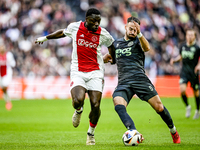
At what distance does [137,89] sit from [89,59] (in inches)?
45.9

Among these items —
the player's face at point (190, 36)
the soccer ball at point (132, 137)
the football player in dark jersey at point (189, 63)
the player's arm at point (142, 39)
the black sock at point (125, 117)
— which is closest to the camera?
the soccer ball at point (132, 137)

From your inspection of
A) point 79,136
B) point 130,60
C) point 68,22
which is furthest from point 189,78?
point 68,22

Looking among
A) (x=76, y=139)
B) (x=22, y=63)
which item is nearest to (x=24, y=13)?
(x=22, y=63)

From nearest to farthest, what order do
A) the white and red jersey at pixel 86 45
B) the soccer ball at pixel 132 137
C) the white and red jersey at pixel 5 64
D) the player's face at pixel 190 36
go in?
the soccer ball at pixel 132 137, the white and red jersey at pixel 86 45, the player's face at pixel 190 36, the white and red jersey at pixel 5 64

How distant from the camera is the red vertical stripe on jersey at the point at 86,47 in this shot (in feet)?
22.1

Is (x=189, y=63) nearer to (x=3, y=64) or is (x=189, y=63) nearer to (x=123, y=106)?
(x=123, y=106)

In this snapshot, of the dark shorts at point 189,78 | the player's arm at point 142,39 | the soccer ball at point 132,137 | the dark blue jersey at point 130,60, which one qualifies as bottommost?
the soccer ball at point 132,137

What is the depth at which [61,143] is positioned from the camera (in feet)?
22.0

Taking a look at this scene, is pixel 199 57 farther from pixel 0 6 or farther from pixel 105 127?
pixel 0 6

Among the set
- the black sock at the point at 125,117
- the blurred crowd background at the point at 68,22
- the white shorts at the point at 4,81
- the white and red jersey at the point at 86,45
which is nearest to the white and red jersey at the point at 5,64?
the white shorts at the point at 4,81

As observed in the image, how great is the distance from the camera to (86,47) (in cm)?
675

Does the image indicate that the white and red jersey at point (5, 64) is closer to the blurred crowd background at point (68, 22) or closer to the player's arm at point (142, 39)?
the blurred crowd background at point (68, 22)

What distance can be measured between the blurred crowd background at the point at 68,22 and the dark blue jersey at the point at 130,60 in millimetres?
17177

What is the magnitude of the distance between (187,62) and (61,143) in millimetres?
6518
